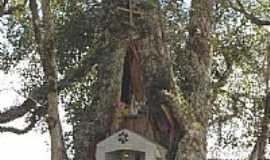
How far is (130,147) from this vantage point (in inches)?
256

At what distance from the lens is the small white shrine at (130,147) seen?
651 cm

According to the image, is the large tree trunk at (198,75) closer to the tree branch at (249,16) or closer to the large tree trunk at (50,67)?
the tree branch at (249,16)

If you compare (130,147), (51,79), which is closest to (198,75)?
(130,147)

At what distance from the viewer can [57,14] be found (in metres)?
8.41

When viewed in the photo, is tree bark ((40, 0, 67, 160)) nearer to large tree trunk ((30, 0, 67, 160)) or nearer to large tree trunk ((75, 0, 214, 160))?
large tree trunk ((30, 0, 67, 160))

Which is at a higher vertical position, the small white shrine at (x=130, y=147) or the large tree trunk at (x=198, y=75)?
the large tree trunk at (x=198, y=75)

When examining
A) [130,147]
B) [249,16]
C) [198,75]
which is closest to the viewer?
[130,147]

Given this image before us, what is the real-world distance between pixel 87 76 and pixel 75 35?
72 centimetres

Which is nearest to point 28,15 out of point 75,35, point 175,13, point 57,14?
point 57,14

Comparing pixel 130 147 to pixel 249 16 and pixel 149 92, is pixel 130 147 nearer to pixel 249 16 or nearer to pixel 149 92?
pixel 149 92

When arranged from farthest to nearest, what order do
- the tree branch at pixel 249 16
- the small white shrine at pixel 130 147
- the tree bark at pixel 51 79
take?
the tree branch at pixel 249 16
the tree bark at pixel 51 79
the small white shrine at pixel 130 147

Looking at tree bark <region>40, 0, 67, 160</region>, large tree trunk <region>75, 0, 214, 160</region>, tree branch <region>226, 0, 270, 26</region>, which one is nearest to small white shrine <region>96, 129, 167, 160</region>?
large tree trunk <region>75, 0, 214, 160</region>

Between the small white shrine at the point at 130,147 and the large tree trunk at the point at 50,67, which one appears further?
the large tree trunk at the point at 50,67

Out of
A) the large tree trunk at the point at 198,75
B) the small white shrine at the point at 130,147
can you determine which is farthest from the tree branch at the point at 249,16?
the small white shrine at the point at 130,147
